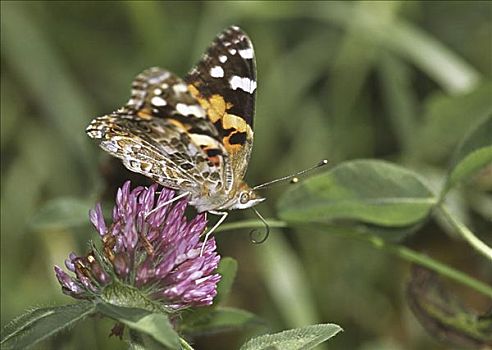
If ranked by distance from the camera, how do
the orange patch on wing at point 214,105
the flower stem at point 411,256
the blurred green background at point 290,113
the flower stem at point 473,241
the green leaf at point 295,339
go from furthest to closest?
1. the blurred green background at point 290,113
2. the flower stem at point 411,256
3. the flower stem at point 473,241
4. the orange patch on wing at point 214,105
5. the green leaf at point 295,339

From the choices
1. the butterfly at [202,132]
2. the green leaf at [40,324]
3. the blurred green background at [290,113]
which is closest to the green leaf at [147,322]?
the green leaf at [40,324]

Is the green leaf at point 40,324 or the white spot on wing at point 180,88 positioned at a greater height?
the white spot on wing at point 180,88

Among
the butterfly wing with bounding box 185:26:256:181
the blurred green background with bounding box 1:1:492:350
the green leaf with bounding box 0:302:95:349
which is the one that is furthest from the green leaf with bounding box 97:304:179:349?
the blurred green background with bounding box 1:1:492:350

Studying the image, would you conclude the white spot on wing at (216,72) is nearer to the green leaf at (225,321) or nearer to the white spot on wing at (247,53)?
the white spot on wing at (247,53)

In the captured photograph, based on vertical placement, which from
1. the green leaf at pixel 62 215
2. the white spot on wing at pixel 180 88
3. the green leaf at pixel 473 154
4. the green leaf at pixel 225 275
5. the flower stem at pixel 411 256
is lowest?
the flower stem at pixel 411 256

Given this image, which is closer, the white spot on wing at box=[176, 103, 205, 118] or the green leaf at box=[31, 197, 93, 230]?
the white spot on wing at box=[176, 103, 205, 118]

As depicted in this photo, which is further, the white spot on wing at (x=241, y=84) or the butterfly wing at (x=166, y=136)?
the white spot on wing at (x=241, y=84)

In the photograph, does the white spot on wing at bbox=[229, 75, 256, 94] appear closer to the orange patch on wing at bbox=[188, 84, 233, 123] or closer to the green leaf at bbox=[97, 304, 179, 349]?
the orange patch on wing at bbox=[188, 84, 233, 123]

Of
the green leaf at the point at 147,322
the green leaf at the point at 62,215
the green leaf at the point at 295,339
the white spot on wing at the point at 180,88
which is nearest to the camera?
the green leaf at the point at 147,322
